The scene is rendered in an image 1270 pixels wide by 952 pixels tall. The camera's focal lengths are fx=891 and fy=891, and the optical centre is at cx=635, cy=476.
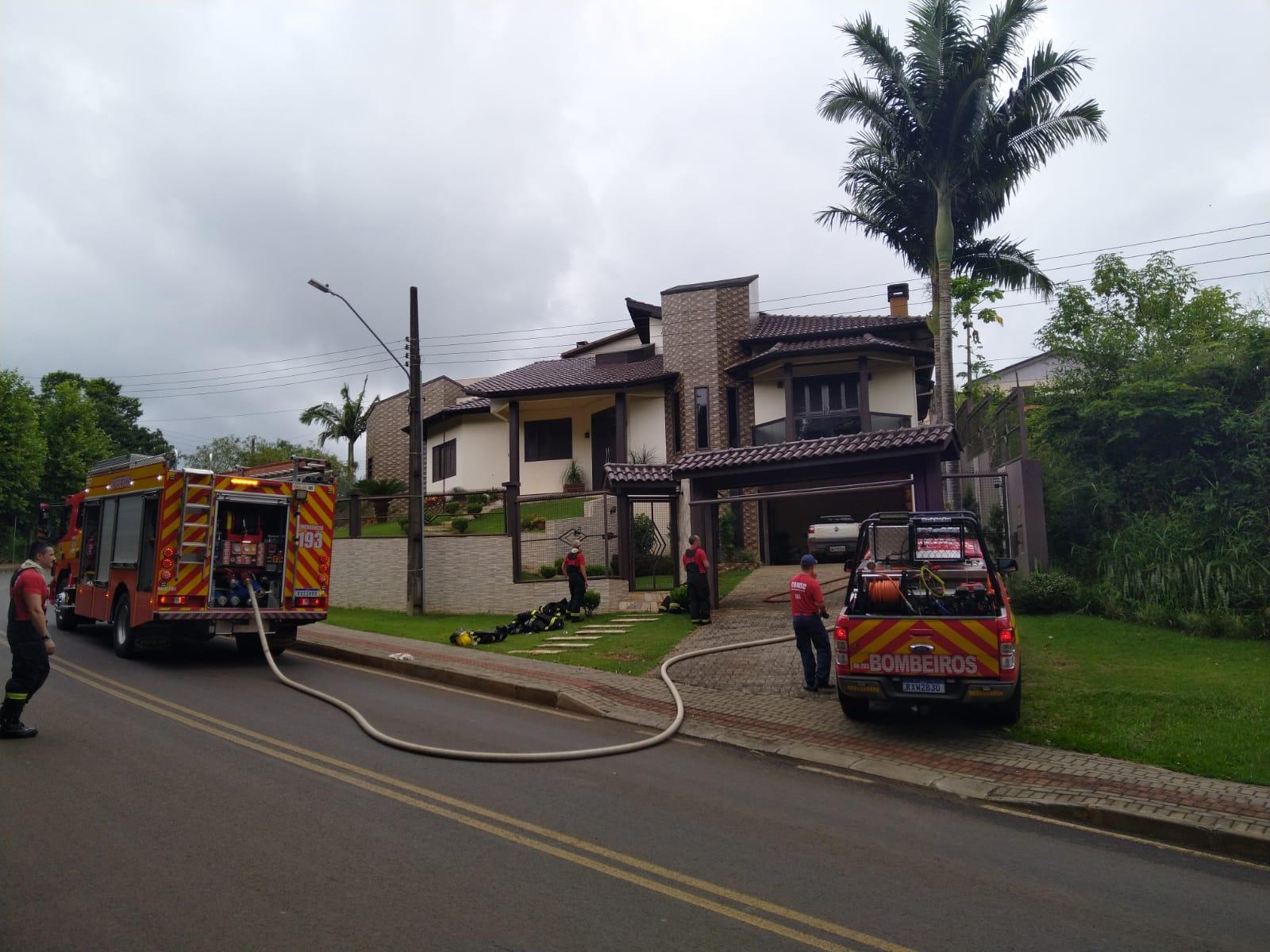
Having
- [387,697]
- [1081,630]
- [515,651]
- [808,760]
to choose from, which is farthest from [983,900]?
[515,651]

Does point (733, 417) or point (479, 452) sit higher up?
point (733, 417)

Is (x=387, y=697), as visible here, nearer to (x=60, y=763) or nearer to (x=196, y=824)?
(x=60, y=763)

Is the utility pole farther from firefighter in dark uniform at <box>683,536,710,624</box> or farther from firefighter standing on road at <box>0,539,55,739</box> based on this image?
firefighter standing on road at <box>0,539,55,739</box>

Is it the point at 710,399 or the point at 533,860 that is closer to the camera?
the point at 533,860

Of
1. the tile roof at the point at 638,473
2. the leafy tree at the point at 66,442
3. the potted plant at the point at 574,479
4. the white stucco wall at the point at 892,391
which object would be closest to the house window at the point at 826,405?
the white stucco wall at the point at 892,391

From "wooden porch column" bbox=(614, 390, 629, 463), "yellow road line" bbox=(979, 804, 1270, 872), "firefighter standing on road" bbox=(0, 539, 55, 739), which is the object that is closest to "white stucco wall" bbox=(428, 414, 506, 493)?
"wooden porch column" bbox=(614, 390, 629, 463)

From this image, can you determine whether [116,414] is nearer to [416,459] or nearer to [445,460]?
[445,460]

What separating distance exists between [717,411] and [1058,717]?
728 inches

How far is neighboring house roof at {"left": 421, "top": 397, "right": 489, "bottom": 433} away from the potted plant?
3.90m

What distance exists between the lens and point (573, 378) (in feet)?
96.2

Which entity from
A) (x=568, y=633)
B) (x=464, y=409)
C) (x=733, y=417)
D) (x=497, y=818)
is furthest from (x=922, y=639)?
(x=464, y=409)

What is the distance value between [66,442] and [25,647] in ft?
151

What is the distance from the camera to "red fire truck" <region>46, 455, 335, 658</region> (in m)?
12.7

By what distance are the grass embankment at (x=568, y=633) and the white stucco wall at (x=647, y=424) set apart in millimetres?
10278
